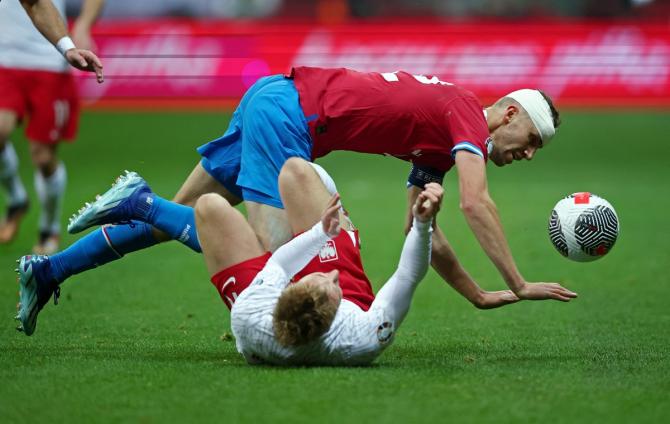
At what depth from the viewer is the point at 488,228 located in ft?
17.2

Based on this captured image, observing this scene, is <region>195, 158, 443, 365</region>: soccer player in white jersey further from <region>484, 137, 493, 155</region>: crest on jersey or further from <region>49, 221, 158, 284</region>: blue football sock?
<region>49, 221, 158, 284</region>: blue football sock

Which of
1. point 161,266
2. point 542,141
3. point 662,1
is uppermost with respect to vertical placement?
point 662,1

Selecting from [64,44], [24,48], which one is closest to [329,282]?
[64,44]

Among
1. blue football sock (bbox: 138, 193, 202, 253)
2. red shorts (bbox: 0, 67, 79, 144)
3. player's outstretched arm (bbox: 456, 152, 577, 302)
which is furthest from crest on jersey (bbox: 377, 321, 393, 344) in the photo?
red shorts (bbox: 0, 67, 79, 144)

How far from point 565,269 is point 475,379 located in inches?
174

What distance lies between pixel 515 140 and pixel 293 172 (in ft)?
4.15

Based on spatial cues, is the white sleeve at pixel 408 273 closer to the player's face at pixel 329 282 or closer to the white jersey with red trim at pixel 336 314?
the white jersey with red trim at pixel 336 314

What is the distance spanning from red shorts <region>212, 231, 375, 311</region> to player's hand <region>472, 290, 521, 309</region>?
0.83m

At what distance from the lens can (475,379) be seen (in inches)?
192

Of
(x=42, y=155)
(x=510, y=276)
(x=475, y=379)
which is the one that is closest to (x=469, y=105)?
(x=510, y=276)

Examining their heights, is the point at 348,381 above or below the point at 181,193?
below

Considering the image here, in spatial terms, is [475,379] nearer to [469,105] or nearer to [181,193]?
[469,105]

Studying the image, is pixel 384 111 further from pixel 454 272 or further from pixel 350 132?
pixel 454 272

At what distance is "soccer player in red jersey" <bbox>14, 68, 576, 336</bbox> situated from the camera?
18.7ft
